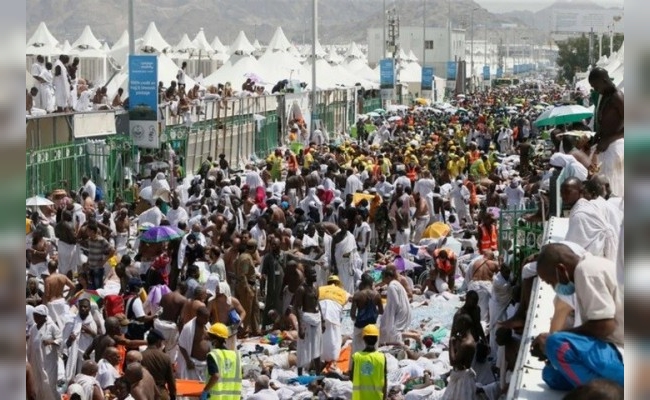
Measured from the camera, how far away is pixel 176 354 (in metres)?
11.2

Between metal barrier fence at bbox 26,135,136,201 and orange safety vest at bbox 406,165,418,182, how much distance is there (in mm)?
5307

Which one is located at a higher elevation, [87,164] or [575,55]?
[575,55]

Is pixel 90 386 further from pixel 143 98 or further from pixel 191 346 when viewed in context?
pixel 143 98

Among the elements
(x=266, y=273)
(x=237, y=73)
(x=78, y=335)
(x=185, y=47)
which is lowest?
(x=266, y=273)

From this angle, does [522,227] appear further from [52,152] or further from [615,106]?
[52,152]

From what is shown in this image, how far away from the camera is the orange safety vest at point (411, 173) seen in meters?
23.5

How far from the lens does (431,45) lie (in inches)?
5285

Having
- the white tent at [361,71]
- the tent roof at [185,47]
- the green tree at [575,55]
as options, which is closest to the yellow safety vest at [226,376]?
the white tent at [361,71]

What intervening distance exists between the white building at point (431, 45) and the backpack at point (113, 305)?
109 m

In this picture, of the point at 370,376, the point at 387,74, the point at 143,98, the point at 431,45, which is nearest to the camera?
the point at 370,376

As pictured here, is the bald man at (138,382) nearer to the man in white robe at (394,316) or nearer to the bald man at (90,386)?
the bald man at (90,386)

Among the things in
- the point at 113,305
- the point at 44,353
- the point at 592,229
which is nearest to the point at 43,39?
the point at 113,305

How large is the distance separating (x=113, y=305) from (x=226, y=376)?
3044mm

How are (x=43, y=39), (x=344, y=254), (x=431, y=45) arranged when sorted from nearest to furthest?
1. (x=344, y=254)
2. (x=43, y=39)
3. (x=431, y=45)
